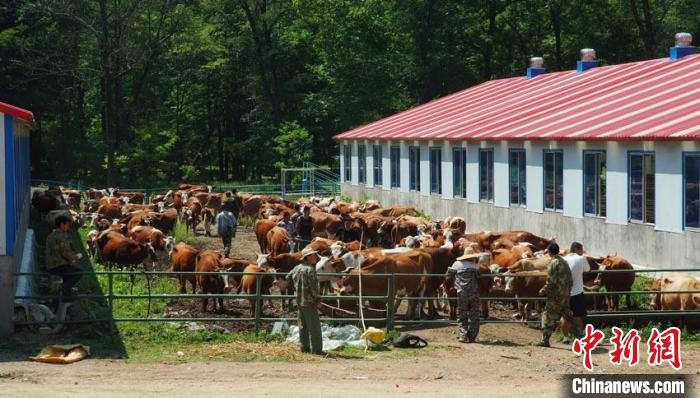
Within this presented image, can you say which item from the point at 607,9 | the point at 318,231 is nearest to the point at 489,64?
the point at 607,9

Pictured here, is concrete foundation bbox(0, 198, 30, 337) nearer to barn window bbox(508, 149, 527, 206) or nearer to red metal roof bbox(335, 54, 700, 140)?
red metal roof bbox(335, 54, 700, 140)

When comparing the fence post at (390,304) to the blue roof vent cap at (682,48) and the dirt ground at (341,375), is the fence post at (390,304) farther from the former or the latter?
the blue roof vent cap at (682,48)

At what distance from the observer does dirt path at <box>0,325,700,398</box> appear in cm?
1540

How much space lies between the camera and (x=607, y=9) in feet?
229

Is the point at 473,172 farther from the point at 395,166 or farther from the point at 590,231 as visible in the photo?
the point at 395,166

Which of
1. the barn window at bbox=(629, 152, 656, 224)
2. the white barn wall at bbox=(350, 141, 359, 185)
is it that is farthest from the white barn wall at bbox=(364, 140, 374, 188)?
the barn window at bbox=(629, 152, 656, 224)

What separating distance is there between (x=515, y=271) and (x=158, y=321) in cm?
729

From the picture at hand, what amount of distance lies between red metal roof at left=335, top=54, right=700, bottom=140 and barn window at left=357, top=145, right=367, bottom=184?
98cm

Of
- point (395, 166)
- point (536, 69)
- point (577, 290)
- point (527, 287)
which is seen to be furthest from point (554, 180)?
point (536, 69)

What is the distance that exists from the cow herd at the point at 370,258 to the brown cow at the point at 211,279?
20 mm

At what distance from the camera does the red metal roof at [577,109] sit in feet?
95.1

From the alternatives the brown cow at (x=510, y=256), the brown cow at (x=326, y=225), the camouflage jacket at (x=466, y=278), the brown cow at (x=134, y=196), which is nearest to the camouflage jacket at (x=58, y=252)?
the camouflage jacket at (x=466, y=278)

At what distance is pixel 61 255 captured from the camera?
19703mm

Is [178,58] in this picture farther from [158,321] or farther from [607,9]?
[158,321]
